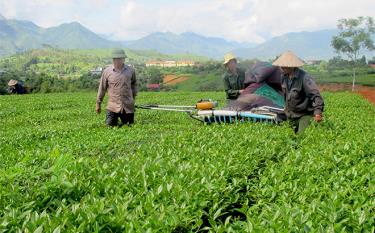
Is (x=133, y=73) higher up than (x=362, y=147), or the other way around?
(x=133, y=73)

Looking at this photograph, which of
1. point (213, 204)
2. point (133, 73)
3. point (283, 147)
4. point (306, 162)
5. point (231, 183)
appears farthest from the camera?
point (133, 73)

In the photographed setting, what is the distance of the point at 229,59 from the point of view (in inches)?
429

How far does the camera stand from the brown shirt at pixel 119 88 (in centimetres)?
1019

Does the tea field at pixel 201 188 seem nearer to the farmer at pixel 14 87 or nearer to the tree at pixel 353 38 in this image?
the farmer at pixel 14 87

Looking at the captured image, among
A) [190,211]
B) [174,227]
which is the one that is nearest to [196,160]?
[190,211]

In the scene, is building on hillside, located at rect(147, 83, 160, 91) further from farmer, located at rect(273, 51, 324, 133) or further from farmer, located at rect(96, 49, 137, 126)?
farmer, located at rect(273, 51, 324, 133)

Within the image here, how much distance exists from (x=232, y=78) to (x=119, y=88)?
104 inches

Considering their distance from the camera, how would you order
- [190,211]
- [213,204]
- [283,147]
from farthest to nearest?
[283,147] → [213,204] → [190,211]

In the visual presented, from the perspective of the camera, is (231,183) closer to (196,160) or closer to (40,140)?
(196,160)

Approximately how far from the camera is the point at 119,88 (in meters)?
10.2

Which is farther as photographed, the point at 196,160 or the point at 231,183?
the point at 196,160

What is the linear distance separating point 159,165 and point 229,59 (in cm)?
644

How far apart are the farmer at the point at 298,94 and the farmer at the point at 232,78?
2525 mm

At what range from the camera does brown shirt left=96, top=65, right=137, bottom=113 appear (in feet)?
33.4
